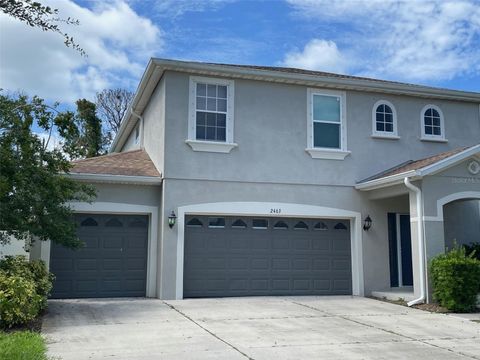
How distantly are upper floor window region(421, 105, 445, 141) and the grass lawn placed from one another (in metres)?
11.9

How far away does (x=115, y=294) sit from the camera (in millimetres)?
12953

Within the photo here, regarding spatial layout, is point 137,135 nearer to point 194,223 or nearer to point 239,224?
point 194,223

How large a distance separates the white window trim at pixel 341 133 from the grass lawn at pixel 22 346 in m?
8.55

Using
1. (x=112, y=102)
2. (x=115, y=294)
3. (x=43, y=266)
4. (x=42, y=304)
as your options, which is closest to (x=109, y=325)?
(x=42, y=304)

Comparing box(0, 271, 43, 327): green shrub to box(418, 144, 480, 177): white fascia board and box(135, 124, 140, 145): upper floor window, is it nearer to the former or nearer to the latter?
box(418, 144, 480, 177): white fascia board

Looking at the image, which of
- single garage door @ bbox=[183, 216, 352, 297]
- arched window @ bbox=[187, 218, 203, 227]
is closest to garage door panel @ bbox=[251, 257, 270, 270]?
single garage door @ bbox=[183, 216, 352, 297]

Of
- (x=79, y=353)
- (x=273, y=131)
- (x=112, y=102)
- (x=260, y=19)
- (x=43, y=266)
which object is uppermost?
(x=112, y=102)

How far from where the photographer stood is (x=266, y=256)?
13.7 meters

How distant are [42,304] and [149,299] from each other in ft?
10.4

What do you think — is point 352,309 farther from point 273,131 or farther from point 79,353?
point 79,353

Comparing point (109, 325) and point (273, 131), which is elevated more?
point (273, 131)

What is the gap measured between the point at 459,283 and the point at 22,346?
8.74 m

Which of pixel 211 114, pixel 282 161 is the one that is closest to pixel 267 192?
pixel 282 161

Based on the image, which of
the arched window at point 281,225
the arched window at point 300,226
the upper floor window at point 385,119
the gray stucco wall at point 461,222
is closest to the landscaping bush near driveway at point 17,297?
the arched window at point 281,225
